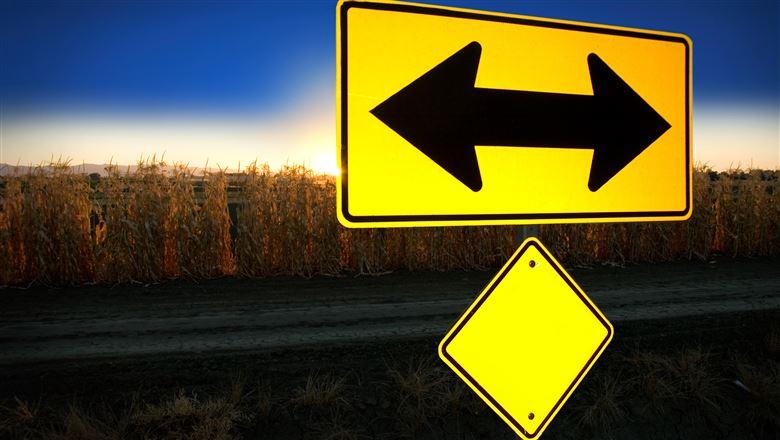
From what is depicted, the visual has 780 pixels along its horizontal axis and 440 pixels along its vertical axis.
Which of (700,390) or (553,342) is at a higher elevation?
(553,342)

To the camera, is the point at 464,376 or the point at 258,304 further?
the point at 258,304

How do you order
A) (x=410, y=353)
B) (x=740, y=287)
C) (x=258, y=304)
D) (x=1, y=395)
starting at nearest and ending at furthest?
(x=1, y=395) → (x=410, y=353) → (x=258, y=304) → (x=740, y=287)

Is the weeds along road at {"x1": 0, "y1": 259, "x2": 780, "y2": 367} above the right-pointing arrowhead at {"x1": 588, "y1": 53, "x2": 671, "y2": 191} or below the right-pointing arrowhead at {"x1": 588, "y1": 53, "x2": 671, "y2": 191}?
below

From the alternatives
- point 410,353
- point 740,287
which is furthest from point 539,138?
point 740,287

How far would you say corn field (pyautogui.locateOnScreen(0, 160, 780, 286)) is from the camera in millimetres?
9891

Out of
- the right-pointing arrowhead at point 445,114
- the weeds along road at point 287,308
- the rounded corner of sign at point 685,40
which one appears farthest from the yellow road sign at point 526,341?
the weeds along road at point 287,308

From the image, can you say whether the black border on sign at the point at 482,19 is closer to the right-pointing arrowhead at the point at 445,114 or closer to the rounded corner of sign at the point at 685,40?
the rounded corner of sign at the point at 685,40

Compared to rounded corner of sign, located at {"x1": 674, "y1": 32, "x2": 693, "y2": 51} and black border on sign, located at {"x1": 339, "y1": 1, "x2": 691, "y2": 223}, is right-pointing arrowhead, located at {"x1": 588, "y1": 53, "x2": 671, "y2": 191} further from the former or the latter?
rounded corner of sign, located at {"x1": 674, "y1": 32, "x2": 693, "y2": 51}

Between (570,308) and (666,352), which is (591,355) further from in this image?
(666,352)

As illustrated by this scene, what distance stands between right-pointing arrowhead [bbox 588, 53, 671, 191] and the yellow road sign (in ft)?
1.66

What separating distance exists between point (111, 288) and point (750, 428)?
8889 mm

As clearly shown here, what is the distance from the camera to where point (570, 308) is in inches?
98.0

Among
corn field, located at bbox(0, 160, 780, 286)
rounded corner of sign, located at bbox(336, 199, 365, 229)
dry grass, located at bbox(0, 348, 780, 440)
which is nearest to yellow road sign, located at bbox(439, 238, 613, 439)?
rounded corner of sign, located at bbox(336, 199, 365, 229)

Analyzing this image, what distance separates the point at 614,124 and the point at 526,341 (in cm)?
107
